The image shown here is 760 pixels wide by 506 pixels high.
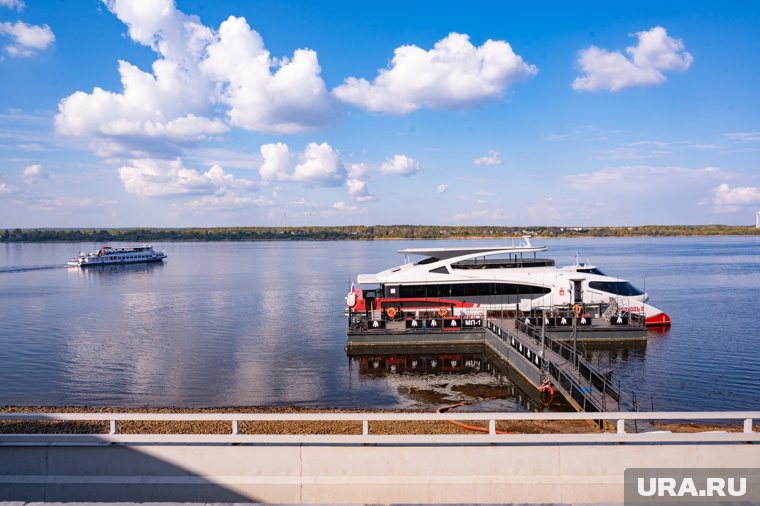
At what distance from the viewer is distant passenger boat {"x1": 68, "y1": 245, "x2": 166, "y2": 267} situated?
11538 cm

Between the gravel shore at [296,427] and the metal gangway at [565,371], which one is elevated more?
the metal gangway at [565,371]

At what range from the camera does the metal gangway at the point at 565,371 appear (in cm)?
1838

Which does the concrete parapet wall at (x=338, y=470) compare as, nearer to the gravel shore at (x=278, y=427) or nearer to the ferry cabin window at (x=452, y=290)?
the gravel shore at (x=278, y=427)

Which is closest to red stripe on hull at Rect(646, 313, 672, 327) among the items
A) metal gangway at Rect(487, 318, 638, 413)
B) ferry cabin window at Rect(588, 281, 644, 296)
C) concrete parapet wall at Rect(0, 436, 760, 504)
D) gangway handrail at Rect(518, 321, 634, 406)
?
ferry cabin window at Rect(588, 281, 644, 296)

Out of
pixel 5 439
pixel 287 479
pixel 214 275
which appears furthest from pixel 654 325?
pixel 214 275

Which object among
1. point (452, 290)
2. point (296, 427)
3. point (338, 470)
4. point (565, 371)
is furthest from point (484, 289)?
point (338, 470)

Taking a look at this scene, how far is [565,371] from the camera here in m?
22.2

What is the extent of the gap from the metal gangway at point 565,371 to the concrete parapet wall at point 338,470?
8.72 metres

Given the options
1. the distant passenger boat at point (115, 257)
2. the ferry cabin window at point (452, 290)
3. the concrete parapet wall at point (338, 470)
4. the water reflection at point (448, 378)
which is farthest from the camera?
the distant passenger boat at point (115, 257)

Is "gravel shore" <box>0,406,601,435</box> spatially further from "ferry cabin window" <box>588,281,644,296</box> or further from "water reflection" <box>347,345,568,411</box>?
"ferry cabin window" <box>588,281,644,296</box>

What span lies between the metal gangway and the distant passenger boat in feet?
351

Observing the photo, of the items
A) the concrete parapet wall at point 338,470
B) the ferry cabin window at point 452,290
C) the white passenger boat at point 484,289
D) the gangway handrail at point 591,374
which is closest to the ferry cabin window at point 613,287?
the white passenger boat at point 484,289

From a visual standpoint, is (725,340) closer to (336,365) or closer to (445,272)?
(445,272)

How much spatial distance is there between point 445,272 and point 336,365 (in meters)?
11.5
